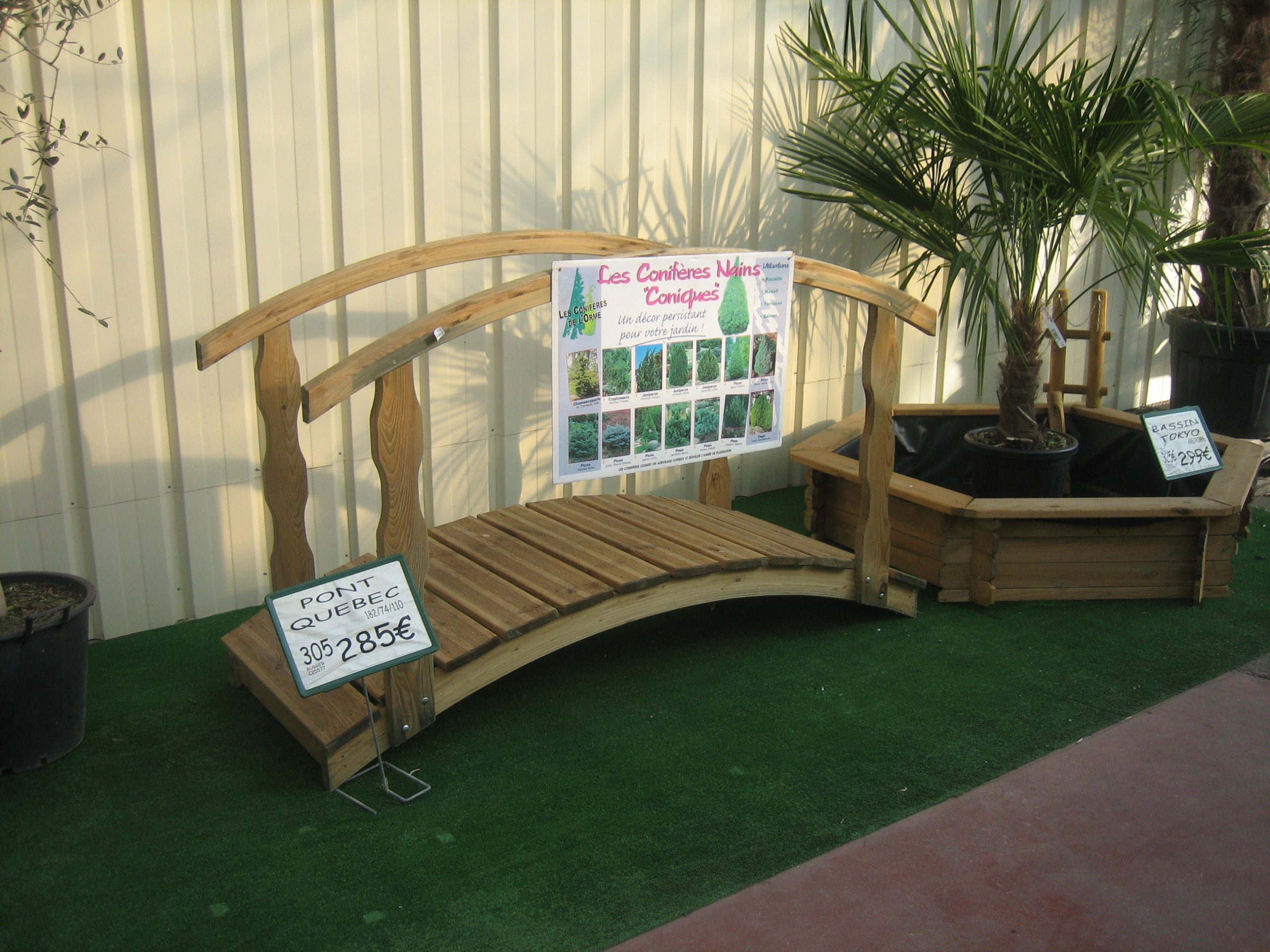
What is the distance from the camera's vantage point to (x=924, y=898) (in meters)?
3.04

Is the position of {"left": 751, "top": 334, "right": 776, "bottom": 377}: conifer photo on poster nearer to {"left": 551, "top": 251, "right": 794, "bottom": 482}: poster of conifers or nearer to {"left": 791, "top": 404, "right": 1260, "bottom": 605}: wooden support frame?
{"left": 551, "top": 251, "right": 794, "bottom": 482}: poster of conifers

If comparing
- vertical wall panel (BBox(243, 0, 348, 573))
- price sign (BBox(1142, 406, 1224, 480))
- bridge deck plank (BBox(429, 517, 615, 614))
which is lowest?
bridge deck plank (BBox(429, 517, 615, 614))

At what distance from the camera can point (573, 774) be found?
3.60 meters

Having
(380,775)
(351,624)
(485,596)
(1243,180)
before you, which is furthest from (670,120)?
(1243,180)

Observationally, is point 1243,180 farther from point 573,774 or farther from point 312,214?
point 573,774

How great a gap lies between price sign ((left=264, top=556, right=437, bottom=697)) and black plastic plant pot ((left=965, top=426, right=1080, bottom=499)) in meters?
2.99

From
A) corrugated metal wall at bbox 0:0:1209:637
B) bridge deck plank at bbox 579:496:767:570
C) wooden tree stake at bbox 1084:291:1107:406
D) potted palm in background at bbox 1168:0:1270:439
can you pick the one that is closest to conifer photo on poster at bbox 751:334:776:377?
bridge deck plank at bbox 579:496:767:570

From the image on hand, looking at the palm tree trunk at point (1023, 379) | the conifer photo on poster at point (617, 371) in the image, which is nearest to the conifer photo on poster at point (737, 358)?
the conifer photo on poster at point (617, 371)

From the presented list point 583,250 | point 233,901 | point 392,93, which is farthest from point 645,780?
point 392,93

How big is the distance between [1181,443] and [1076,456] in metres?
1.13

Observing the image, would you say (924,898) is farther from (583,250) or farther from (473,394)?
(473,394)

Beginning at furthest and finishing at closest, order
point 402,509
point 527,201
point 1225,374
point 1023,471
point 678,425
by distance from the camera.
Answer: point 1225,374 < point 1023,471 < point 527,201 < point 678,425 < point 402,509

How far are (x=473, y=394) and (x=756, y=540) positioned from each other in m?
1.48

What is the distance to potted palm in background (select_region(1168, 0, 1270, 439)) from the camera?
682 centimetres
